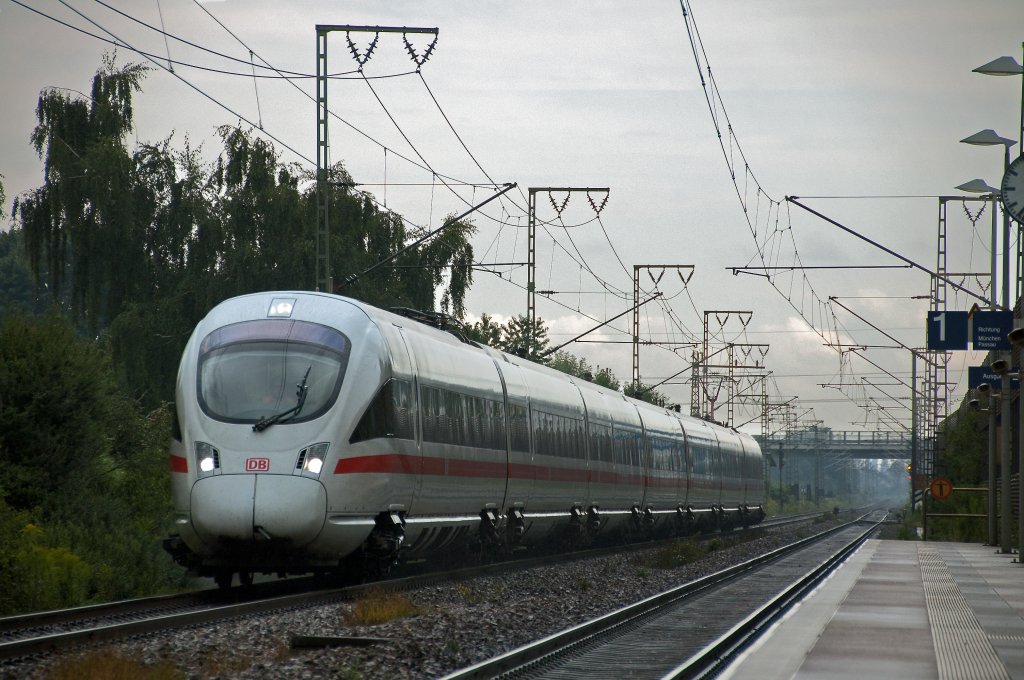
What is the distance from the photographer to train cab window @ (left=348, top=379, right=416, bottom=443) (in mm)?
17031

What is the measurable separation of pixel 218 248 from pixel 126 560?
23.6 meters

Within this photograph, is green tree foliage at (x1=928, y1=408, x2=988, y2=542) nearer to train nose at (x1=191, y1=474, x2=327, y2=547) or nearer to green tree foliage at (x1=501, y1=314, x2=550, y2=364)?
green tree foliage at (x1=501, y1=314, x2=550, y2=364)

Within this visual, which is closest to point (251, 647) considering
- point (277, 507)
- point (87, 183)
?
point (277, 507)

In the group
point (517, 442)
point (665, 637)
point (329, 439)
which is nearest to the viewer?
point (665, 637)

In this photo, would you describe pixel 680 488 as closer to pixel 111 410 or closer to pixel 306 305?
pixel 111 410

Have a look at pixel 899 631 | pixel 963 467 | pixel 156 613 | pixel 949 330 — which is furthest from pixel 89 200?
pixel 963 467

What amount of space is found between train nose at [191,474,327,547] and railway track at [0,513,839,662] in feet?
2.46

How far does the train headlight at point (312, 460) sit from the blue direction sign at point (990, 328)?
1656cm

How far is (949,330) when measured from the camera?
110ft

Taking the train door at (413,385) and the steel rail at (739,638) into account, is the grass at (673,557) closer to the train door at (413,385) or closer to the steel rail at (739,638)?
the steel rail at (739,638)

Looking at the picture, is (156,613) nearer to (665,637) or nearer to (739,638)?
(665,637)

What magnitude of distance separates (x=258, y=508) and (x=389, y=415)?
2.47 m

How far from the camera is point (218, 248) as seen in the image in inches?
1670

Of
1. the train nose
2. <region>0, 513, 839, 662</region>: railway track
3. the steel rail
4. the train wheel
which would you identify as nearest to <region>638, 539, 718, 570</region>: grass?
the steel rail
